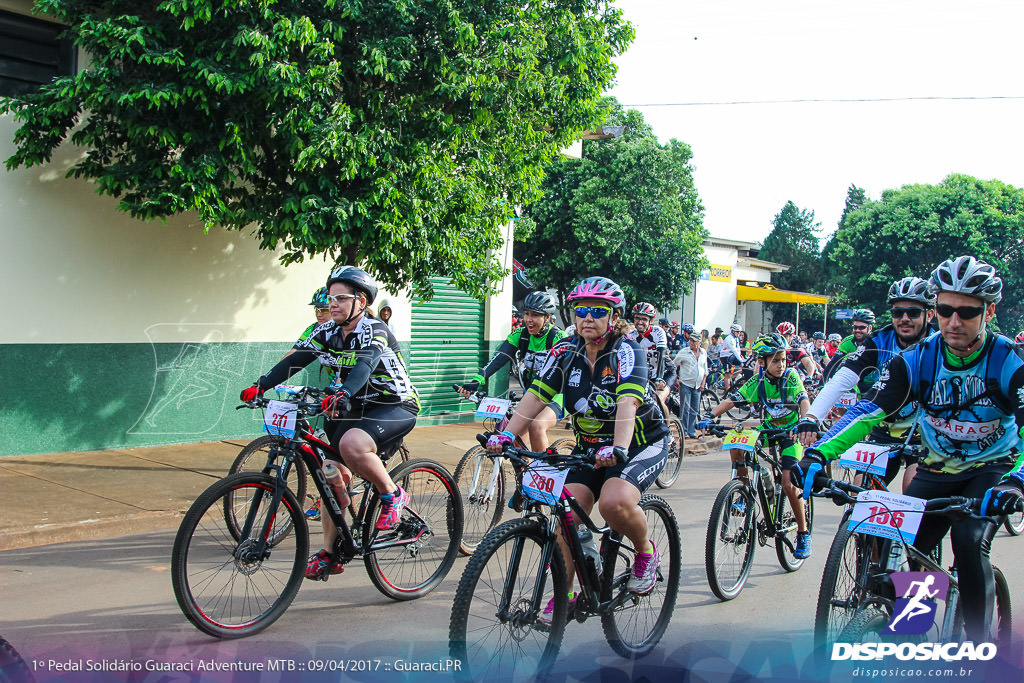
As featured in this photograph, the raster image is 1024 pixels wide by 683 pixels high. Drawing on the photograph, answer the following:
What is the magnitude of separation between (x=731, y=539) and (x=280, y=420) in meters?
3.05

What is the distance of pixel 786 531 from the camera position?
6238 millimetres

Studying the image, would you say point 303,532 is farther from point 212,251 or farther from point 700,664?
point 212,251

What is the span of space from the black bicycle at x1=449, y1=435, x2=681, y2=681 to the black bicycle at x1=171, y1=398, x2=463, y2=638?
125 centimetres

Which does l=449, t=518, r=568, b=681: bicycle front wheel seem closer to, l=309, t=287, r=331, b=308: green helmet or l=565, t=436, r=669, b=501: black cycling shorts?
l=565, t=436, r=669, b=501: black cycling shorts

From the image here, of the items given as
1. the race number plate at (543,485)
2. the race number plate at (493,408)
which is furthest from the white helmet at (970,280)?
the race number plate at (493,408)

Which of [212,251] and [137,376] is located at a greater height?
[212,251]

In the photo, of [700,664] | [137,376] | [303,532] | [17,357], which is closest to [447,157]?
[137,376]

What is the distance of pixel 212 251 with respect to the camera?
1064 cm

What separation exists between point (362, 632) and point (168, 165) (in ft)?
19.1

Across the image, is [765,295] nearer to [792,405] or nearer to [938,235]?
[938,235]

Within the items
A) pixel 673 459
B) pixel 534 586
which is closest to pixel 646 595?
pixel 534 586

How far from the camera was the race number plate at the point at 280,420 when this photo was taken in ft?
15.6

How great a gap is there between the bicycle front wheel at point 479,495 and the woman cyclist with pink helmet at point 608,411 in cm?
181

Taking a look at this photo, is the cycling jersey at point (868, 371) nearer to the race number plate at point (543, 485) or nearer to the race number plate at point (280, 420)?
the race number plate at point (543, 485)
